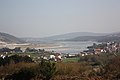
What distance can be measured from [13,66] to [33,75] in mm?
5715

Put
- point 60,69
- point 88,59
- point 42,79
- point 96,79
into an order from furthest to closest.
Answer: point 88,59 < point 60,69 < point 42,79 < point 96,79

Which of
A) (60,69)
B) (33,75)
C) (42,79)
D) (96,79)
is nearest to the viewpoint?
(96,79)

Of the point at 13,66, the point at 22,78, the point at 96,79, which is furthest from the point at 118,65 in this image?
the point at 13,66

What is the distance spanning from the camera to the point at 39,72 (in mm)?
17625

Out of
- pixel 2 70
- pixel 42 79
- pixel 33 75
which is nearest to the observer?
pixel 42 79

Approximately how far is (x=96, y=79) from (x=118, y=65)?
5050 mm

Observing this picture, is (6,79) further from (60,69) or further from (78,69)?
(78,69)

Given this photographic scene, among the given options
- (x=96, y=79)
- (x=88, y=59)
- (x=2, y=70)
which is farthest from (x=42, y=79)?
(x=88, y=59)

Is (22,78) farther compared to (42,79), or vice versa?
(22,78)

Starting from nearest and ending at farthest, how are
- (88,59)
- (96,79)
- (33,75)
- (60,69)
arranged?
(96,79)
(33,75)
(60,69)
(88,59)

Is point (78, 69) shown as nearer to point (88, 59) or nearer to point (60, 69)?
point (60, 69)

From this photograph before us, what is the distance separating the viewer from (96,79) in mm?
14734

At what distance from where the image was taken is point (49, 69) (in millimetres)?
16875

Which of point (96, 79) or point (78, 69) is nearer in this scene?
point (96, 79)
